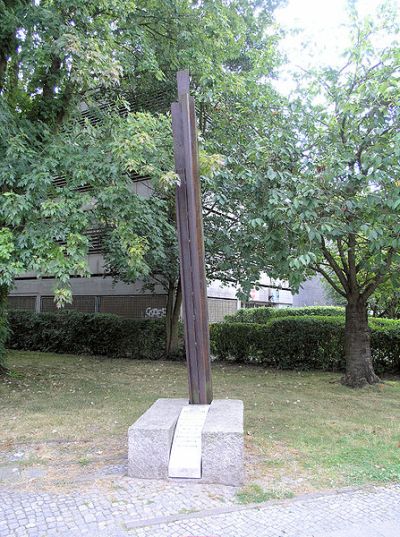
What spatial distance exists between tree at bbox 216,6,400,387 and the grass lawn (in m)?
2.11

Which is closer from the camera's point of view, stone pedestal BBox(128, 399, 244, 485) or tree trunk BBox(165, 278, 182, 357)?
stone pedestal BBox(128, 399, 244, 485)

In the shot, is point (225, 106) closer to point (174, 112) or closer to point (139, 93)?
point (139, 93)

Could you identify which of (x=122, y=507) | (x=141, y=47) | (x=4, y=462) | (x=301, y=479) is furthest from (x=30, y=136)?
(x=301, y=479)

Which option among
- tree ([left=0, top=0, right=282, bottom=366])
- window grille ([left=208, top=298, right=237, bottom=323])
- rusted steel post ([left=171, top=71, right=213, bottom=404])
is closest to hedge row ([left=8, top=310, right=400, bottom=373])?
window grille ([left=208, top=298, right=237, bottom=323])

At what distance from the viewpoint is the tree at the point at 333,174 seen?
624cm

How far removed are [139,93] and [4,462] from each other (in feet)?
32.0

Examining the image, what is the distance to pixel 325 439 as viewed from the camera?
5.54 m

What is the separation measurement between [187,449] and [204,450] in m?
0.18

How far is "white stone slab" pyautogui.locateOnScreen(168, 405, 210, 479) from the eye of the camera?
163 inches

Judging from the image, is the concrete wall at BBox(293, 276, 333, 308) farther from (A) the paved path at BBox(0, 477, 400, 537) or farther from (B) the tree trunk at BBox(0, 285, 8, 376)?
(A) the paved path at BBox(0, 477, 400, 537)

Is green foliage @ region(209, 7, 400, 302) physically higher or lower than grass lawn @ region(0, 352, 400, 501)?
higher

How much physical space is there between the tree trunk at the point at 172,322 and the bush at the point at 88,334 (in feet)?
0.92

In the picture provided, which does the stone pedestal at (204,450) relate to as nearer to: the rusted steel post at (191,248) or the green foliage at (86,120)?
the rusted steel post at (191,248)

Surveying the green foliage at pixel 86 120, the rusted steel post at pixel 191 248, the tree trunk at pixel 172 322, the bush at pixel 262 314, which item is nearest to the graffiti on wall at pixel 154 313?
the tree trunk at pixel 172 322
